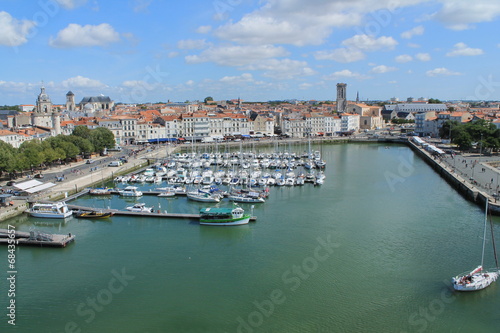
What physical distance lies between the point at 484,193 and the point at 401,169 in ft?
29.0

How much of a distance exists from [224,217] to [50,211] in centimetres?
681

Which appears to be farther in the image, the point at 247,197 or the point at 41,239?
the point at 247,197

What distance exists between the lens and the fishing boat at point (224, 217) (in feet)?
47.6

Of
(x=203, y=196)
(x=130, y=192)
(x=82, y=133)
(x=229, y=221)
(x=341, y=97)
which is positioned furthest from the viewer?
(x=341, y=97)

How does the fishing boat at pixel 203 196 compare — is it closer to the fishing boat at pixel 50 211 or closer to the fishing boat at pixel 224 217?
the fishing boat at pixel 224 217

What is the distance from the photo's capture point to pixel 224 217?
1466cm

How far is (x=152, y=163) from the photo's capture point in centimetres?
2827

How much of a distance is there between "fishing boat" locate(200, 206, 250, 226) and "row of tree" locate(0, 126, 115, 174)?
11.5m

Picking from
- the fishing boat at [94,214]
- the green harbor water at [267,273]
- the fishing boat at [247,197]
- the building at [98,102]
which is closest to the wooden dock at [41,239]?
the green harbor water at [267,273]

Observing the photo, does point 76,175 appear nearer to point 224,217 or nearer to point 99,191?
point 99,191

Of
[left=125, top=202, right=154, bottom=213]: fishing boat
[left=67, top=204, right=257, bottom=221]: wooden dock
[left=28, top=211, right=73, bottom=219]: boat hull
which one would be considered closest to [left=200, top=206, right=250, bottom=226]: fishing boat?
[left=67, top=204, right=257, bottom=221]: wooden dock

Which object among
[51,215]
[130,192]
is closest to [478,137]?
[130,192]

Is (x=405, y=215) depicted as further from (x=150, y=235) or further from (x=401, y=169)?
(x=401, y=169)

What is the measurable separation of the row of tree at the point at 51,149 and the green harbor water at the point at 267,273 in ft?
20.1
